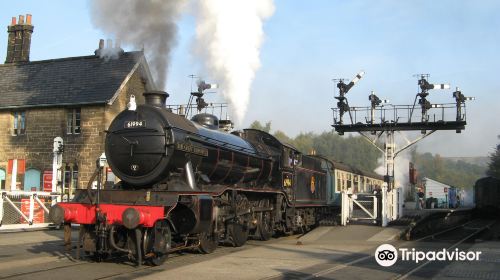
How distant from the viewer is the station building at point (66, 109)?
963 inches

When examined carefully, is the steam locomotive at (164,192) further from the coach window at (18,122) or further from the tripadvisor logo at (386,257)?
the coach window at (18,122)

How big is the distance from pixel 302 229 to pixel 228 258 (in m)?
8.23

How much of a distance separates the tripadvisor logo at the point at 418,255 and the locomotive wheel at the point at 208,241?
3672 mm

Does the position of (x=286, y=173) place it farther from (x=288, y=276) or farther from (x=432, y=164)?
(x=432, y=164)

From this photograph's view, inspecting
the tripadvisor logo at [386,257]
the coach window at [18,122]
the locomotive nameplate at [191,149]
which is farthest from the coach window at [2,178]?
the tripadvisor logo at [386,257]

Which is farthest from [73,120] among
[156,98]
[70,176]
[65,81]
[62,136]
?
[156,98]

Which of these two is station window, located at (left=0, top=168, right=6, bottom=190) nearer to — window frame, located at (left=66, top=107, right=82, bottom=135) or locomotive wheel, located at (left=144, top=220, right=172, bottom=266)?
window frame, located at (left=66, top=107, right=82, bottom=135)

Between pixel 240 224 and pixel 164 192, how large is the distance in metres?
3.75

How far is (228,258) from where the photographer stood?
10.8m

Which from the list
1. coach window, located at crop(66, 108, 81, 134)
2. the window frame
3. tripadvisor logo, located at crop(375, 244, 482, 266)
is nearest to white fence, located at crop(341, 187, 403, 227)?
tripadvisor logo, located at crop(375, 244, 482, 266)

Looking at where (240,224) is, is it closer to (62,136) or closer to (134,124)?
(134,124)

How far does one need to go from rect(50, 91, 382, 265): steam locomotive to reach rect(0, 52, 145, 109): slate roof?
13.0 metres

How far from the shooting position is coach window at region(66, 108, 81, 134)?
82.2ft

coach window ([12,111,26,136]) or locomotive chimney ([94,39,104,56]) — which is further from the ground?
locomotive chimney ([94,39,104,56])
